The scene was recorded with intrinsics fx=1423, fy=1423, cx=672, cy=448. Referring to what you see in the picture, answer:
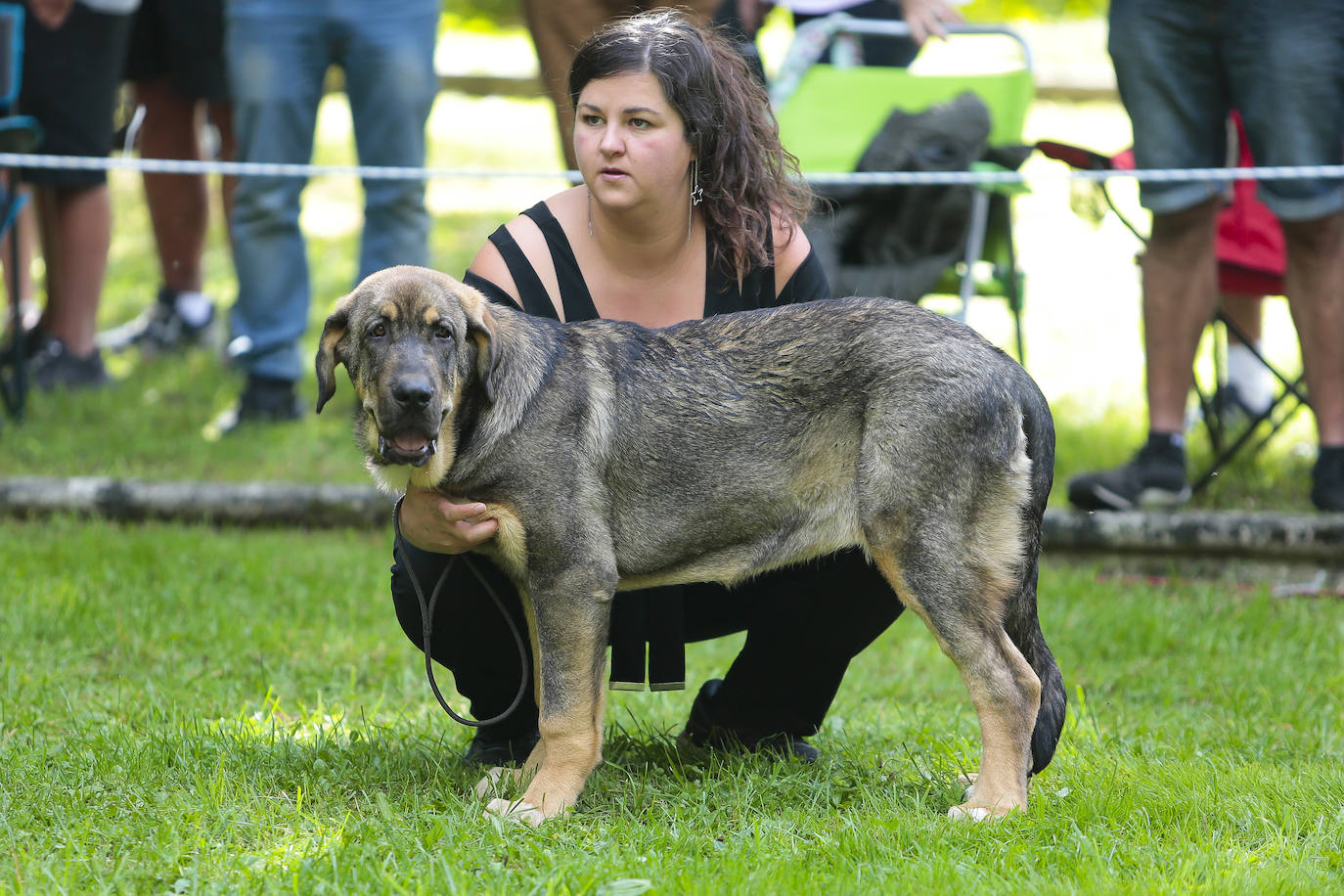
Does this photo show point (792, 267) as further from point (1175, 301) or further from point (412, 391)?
point (1175, 301)

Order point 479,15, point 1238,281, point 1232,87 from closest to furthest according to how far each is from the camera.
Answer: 1. point 1232,87
2. point 1238,281
3. point 479,15

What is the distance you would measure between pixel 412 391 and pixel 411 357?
0.09 m

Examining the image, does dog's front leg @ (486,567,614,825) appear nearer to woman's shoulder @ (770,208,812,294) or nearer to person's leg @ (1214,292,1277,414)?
woman's shoulder @ (770,208,812,294)

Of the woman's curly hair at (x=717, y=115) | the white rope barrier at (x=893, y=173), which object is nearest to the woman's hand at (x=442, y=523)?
the woman's curly hair at (x=717, y=115)

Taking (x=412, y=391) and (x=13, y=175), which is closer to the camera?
(x=412, y=391)

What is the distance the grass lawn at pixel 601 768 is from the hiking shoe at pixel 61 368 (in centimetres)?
136

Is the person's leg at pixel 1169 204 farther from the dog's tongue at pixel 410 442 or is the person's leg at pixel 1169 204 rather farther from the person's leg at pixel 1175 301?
the dog's tongue at pixel 410 442

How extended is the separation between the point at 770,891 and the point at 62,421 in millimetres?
5467

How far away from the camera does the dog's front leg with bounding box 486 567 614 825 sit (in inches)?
131

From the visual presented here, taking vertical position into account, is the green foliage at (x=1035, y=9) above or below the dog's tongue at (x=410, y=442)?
above

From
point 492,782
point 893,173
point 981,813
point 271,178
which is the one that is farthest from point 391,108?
point 981,813

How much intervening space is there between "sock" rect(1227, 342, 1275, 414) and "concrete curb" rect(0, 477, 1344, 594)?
2.00 m

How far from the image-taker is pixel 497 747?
387cm

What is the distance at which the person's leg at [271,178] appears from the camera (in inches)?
266
